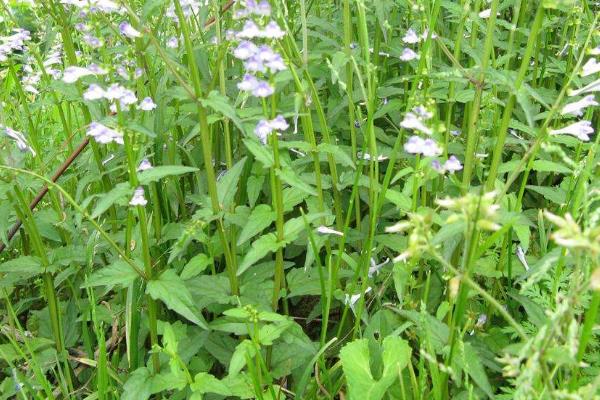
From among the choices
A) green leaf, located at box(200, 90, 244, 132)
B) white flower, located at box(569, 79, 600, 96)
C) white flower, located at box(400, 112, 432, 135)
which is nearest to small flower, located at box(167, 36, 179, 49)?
green leaf, located at box(200, 90, 244, 132)

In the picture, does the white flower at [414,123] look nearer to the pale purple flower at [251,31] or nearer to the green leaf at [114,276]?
the pale purple flower at [251,31]

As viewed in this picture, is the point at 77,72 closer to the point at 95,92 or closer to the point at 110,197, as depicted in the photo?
the point at 95,92

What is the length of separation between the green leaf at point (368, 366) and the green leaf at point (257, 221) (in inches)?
16.6

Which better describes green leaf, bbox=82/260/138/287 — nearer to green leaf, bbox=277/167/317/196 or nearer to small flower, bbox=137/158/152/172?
small flower, bbox=137/158/152/172

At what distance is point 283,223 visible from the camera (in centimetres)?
206

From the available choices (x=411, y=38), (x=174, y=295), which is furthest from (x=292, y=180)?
(x=411, y=38)

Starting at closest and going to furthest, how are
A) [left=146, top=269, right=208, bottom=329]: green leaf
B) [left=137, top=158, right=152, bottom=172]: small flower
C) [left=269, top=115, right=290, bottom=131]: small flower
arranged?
[left=269, top=115, right=290, bottom=131]: small flower → [left=146, top=269, right=208, bottom=329]: green leaf → [left=137, top=158, right=152, bottom=172]: small flower

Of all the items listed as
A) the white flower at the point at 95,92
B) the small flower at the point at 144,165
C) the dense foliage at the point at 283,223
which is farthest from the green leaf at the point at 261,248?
the white flower at the point at 95,92

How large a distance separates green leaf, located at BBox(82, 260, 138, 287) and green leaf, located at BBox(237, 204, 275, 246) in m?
0.34

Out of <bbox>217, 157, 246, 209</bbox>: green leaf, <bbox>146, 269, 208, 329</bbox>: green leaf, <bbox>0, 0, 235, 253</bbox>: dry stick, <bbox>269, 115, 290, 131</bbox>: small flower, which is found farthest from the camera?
<bbox>0, 0, 235, 253</bbox>: dry stick

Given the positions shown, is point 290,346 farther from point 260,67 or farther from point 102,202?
point 260,67

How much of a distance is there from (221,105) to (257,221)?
1.33 ft

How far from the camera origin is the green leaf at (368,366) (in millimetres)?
1801

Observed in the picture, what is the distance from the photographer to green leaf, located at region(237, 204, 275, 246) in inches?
77.9
